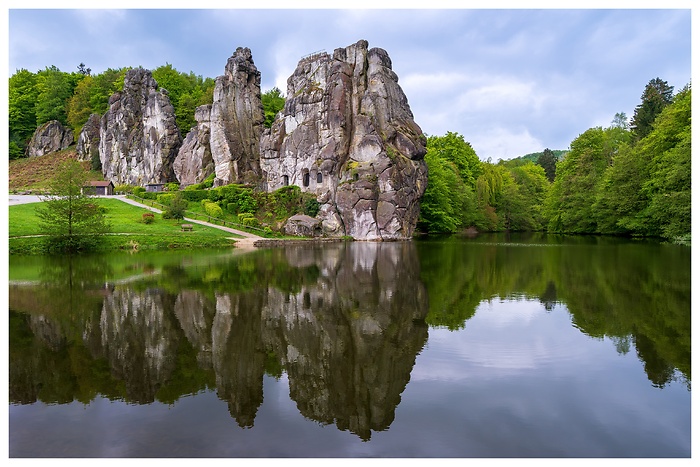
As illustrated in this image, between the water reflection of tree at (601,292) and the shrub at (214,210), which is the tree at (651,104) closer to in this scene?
the water reflection of tree at (601,292)

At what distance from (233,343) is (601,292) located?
1313 centimetres

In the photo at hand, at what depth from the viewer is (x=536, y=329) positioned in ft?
38.9

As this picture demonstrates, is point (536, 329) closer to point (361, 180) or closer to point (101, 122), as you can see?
point (361, 180)

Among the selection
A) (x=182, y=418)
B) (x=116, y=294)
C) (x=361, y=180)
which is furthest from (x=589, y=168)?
(x=182, y=418)

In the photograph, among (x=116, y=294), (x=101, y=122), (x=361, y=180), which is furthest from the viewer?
(x=101, y=122)

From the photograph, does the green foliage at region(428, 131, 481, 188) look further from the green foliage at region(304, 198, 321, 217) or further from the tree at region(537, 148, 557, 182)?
the tree at region(537, 148, 557, 182)

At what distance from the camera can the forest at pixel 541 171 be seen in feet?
142

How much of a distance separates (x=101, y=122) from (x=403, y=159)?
56.8 m

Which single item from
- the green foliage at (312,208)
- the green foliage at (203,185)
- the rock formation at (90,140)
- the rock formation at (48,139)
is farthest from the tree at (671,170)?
the rock formation at (48,139)

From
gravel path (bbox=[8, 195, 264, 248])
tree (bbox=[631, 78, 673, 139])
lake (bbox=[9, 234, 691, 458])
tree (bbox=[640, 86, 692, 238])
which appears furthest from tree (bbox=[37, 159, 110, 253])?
tree (bbox=[631, 78, 673, 139])

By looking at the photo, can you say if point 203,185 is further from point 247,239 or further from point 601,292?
point 601,292

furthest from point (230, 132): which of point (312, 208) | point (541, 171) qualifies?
point (541, 171)

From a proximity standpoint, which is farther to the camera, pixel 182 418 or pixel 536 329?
pixel 536 329

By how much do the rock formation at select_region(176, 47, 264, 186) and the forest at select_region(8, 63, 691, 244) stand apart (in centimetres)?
493
